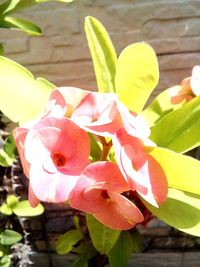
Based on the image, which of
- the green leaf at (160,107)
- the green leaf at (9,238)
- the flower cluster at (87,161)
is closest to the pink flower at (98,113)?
the flower cluster at (87,161)

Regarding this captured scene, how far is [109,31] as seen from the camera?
143 centimetres

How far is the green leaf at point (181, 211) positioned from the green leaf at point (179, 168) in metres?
0.07

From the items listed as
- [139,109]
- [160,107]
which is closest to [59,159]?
[139,109]

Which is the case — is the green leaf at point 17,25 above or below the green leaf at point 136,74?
above

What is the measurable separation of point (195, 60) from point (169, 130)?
70 cm

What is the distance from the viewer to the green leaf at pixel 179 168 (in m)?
0.75

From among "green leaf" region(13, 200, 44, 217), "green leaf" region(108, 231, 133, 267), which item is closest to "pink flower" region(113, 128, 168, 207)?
"green leaf" region(108, 231, 133, 267)

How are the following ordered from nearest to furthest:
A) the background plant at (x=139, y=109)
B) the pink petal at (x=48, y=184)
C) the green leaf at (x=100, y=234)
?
1. the pink petal at (x=48, y=184)
2. the background plant at (x=139, y=109)
3. the green leaf at (x=100, y=234)

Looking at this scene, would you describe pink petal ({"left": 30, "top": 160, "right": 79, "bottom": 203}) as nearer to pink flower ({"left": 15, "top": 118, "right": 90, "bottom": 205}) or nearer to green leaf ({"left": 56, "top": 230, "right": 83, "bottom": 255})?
pink flower ({"left": 15, "top": 118, "right": 90, "bottom": 205})

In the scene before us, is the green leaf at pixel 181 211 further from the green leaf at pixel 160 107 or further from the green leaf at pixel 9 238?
the green leaf at pixel 9 238

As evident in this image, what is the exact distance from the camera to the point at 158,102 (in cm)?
104

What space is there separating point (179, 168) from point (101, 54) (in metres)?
0.30

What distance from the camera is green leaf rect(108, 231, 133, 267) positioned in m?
1.02

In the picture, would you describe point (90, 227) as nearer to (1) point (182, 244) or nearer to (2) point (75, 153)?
(2) point (75, 153)
